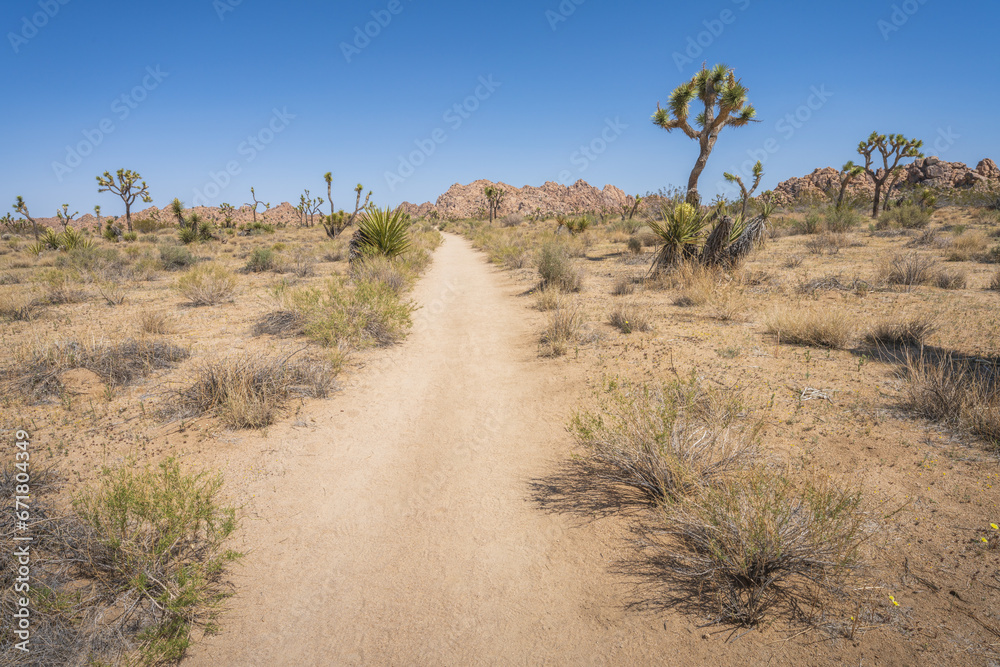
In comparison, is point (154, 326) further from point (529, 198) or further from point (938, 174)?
point (529, 198)

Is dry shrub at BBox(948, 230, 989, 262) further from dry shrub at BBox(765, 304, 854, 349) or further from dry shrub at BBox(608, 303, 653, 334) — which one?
dry shrub at BBox(608, 303, 653, 334)

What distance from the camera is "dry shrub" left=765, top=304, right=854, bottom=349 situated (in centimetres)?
604

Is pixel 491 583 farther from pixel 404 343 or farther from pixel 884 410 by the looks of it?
pixel 404 343

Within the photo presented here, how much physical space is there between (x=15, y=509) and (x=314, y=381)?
2.81m

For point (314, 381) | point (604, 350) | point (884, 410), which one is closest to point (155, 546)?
point (314, 381)

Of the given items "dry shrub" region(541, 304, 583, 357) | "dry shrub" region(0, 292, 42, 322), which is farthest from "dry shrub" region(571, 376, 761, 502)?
"dry shrub" region(0, 292, 42, 322)

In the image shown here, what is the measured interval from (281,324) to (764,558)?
7771 mm

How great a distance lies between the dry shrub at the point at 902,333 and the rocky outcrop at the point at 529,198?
109m

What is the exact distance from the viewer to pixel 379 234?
1320 cm

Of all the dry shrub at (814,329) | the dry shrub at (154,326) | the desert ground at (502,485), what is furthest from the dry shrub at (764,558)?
the dry shrub at (154,326)

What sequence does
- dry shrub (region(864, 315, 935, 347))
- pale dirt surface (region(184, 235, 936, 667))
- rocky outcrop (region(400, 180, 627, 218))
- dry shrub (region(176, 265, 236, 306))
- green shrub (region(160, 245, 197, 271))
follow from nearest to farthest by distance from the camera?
pale dirt surface (region(184, 235, 936, 667))
dry shrub (region(864, 315, 935, 347))
dry shrub (region(176, 265, 236, 306))
green shrub (region(160, 245, 197, 271))
rocky outcrop (region(400, 180, 627, 218))

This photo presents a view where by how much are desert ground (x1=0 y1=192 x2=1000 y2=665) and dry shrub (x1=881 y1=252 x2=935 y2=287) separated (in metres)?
1.20

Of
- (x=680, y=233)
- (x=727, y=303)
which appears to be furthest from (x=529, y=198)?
(x=727, y=303)

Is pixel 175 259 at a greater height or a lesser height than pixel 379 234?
lesser
